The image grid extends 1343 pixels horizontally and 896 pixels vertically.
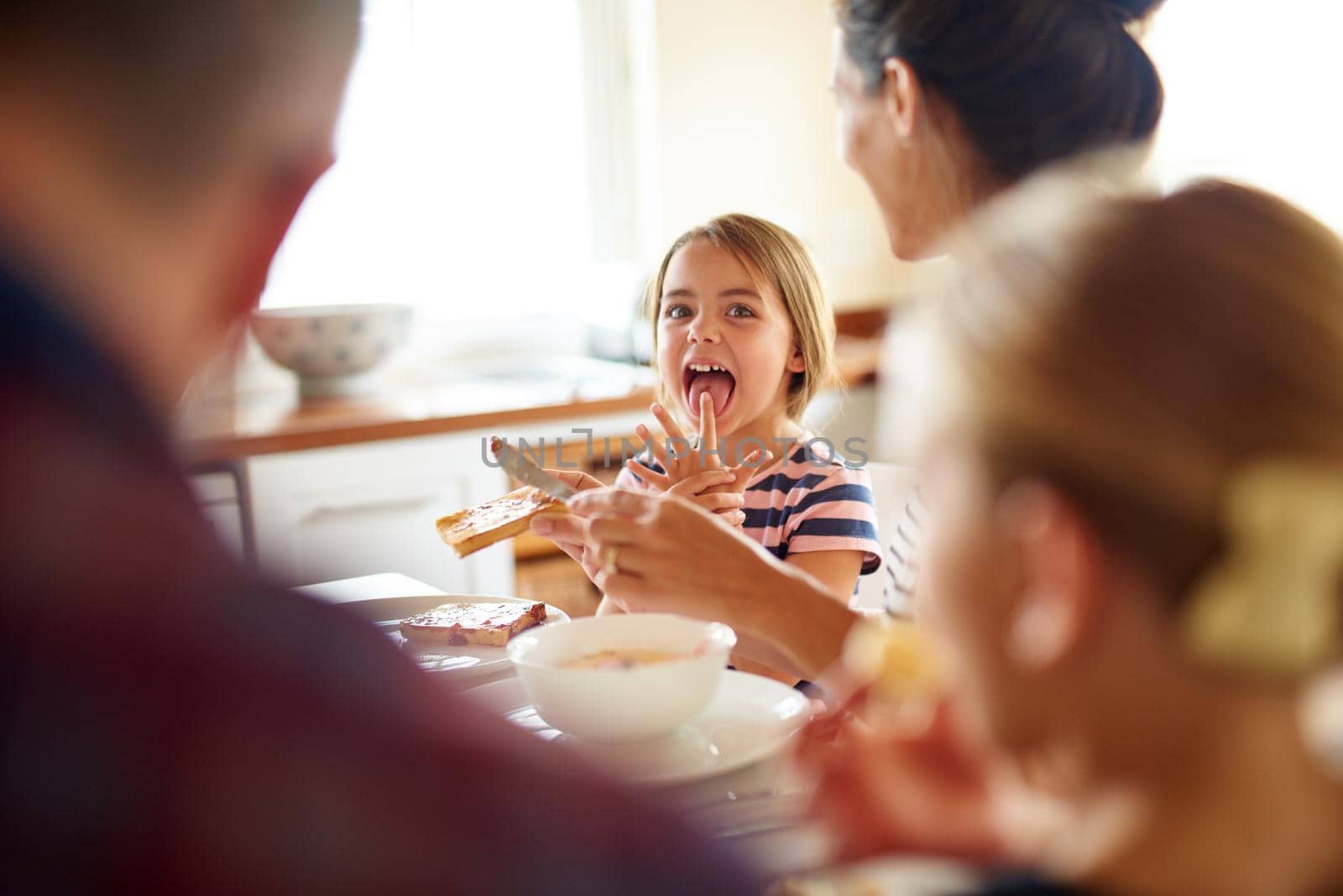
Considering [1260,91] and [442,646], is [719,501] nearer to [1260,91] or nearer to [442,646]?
[442,646]

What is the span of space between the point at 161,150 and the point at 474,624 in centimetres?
87

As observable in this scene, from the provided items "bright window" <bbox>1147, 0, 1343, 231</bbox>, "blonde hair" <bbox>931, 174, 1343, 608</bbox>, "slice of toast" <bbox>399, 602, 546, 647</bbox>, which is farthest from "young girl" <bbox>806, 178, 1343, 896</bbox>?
"bright window" <bbox>1147, 0, 1343, 231</bbox>

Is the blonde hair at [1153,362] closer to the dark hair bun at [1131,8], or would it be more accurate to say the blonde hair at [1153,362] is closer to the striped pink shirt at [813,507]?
the dark hair bun at [1131,8]

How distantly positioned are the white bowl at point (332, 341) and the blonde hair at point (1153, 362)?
2.54 metres

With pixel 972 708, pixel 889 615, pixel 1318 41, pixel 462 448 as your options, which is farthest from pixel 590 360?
pixel 972 708

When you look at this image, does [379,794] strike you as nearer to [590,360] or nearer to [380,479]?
[380,479]

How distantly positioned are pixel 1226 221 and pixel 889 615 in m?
0.73

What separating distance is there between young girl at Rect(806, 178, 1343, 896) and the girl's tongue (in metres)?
1.31

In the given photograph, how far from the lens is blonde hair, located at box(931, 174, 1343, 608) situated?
0.50 m

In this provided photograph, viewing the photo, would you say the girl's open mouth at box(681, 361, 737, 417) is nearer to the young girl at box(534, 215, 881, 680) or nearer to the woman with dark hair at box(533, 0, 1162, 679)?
the young girl at box(534, 215, 881, 680)

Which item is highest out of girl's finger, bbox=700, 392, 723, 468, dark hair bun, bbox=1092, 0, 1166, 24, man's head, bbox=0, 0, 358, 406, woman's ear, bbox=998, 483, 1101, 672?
dark hair bun, bbox=1092, 0, 1166, 24

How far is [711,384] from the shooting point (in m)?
1.88

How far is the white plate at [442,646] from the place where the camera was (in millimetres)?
1174

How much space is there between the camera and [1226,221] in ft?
1.87
